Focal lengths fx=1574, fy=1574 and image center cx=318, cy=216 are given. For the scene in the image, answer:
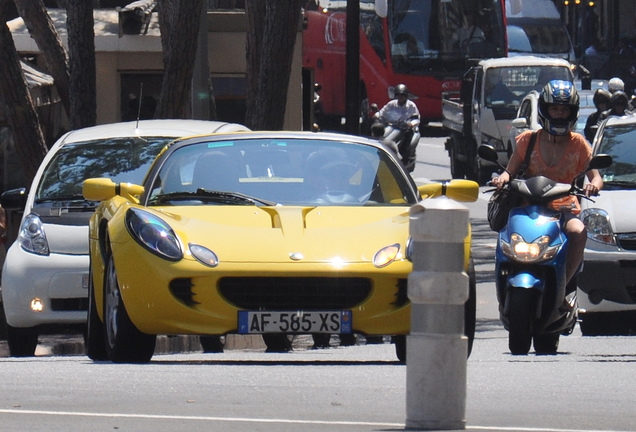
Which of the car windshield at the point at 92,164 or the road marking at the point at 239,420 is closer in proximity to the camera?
the road marking at the point at 239,420

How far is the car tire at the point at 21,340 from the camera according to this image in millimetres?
11234

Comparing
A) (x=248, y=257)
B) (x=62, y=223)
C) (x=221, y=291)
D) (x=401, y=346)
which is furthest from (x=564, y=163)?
(x=62, y=223)

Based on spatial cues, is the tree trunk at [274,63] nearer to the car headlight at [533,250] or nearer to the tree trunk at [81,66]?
the tree trunk at [81,66]

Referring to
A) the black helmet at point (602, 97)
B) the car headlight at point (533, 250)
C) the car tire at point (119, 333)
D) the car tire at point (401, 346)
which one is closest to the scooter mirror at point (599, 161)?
the car headlight at point (533, 250)

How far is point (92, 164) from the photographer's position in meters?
11.6

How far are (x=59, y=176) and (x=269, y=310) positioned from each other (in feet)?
14.0

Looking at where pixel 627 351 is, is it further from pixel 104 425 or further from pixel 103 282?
pixel 104 425

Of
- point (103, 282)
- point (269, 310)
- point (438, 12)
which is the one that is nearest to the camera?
point (269, 310)

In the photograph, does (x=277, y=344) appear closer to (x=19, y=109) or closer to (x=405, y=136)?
(x=19, y=109)

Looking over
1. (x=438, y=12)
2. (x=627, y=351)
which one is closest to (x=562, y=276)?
(x=627, y=351)

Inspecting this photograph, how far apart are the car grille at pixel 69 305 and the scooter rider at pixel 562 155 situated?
3.13 metres

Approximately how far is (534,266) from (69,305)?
344 cm

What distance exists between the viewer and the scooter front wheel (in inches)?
355

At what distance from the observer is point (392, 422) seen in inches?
230
